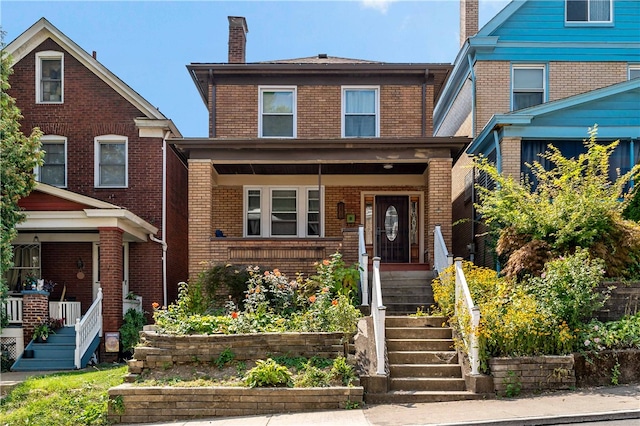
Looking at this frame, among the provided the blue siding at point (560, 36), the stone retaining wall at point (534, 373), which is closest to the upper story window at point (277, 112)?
the blue siding at point (560, 36)

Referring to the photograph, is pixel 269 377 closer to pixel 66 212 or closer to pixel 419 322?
pixel 419 322

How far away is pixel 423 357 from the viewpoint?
9188mm

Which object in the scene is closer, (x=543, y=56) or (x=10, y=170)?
(x=10, y=170)

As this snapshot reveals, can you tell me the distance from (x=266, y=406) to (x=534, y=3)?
14.1 metres

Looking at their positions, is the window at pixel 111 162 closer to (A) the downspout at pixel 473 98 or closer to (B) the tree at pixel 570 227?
(A) the downspout at pixel 473 98

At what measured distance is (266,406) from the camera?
8039mm

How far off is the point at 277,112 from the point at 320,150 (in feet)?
9.21

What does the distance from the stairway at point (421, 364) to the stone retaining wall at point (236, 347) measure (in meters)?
1.00

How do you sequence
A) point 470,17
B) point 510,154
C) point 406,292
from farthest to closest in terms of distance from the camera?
point 470,17 < point 510,154 < point 406,292

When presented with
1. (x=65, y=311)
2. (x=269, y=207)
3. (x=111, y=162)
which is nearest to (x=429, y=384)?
(x=269, y=207)

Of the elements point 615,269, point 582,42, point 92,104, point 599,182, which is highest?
point 582,42

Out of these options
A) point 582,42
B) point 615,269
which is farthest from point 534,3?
point 615,269

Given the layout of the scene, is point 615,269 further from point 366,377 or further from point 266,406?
point 266,406

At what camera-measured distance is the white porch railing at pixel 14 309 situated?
43.9 ft
